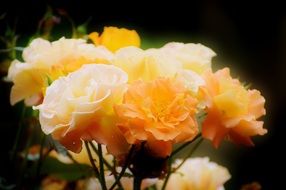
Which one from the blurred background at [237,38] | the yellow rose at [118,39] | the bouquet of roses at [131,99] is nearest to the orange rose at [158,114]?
the bouquet of roses at [131,99]

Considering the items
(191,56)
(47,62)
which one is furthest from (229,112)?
(47,62)

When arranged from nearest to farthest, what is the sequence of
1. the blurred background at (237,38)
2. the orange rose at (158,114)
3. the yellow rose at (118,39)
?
1. the orange rose at (158,114)
2. the yellow rose at (118,39)
3. the blurred background at (237,38)

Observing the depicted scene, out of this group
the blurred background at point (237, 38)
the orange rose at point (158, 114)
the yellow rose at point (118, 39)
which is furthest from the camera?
the blurred background at point (237, 38)

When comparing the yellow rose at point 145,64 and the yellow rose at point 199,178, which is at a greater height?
the yellow rose at point 145,64

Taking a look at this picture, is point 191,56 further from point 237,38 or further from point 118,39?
point 237,38

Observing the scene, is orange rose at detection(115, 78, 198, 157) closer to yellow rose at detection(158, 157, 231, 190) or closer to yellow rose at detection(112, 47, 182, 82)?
yellow rose at detection(112, 47, 182, 82)

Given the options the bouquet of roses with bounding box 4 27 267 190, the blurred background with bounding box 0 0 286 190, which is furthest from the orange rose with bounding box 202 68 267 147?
the blurred background with bounding box 0 0 286 190

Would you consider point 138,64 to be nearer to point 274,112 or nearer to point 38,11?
point 38,11

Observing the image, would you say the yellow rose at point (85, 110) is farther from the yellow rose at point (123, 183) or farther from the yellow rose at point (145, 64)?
the yellow rose at point (123, 183)
